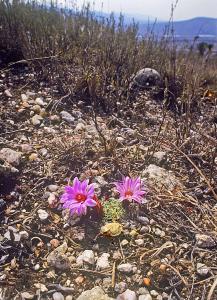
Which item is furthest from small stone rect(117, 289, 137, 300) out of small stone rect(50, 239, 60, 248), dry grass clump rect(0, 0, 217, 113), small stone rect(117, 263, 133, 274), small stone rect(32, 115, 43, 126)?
small stone rect(32, 115, 43, 126)

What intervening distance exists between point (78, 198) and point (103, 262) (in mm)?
362

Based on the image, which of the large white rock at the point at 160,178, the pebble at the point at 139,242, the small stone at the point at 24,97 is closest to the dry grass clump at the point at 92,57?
the small stone at the point at 24,97

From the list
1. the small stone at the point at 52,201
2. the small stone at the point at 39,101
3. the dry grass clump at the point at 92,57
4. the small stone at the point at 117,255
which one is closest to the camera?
the small stone at the point at 117,255

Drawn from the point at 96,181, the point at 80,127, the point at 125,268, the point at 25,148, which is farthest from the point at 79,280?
the point at 80,127

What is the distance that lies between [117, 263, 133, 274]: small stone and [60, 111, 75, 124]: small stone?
145 cm

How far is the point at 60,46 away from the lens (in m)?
4.07

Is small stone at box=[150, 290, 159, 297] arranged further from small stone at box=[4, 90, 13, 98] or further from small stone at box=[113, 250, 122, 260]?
small stone at box=[4, 90, 13, 98]

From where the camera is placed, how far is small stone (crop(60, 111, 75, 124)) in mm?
2963

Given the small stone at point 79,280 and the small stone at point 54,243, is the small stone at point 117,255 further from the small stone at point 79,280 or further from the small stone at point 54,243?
the small stone at point 54,243

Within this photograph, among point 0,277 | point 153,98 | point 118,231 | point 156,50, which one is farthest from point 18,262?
point 156,50

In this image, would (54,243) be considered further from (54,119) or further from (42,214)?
(54,119)

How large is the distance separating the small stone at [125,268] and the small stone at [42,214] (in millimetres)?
499

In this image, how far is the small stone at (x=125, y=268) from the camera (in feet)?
5.83

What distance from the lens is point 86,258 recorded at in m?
1.83
